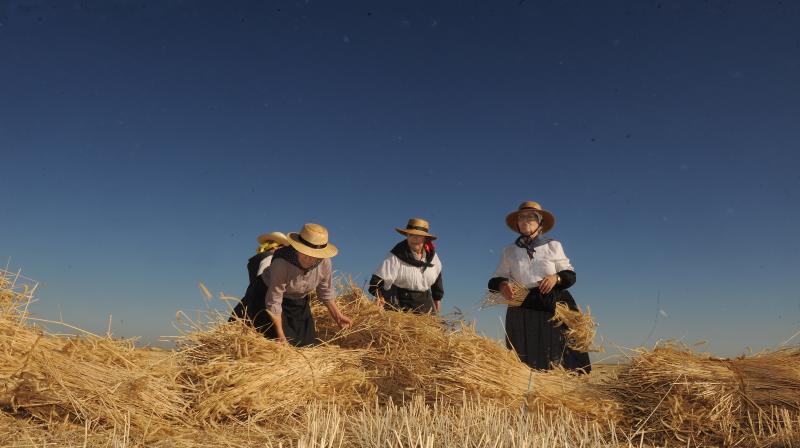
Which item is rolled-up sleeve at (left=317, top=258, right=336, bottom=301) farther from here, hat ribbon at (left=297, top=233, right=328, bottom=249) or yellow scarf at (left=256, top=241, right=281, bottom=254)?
yellow scarf at (left=256, top=241, right=281, bottom=254)

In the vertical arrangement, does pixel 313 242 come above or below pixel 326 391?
above

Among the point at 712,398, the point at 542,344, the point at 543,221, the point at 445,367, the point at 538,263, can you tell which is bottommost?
the point at 712,398

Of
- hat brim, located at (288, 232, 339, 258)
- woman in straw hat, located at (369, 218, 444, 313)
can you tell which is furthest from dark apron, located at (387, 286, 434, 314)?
hat brim, located at (288, 232, 339, 258)

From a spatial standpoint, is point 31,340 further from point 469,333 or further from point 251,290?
point 469,333

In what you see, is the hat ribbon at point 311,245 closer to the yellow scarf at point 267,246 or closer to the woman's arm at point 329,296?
the woman's arm at point 329,296

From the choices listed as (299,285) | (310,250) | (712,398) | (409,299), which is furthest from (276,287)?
(712,398)

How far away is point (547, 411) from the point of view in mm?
4168

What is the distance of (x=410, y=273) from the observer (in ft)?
22.5

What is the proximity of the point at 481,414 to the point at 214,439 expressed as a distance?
6.03 ft

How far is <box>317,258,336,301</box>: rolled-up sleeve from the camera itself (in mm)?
5637

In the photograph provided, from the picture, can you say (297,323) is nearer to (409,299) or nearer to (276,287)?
(276,287)

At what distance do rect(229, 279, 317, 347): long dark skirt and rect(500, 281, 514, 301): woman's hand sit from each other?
1.90m

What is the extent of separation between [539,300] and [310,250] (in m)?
2.24

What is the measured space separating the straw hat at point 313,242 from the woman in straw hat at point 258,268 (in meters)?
0.61
